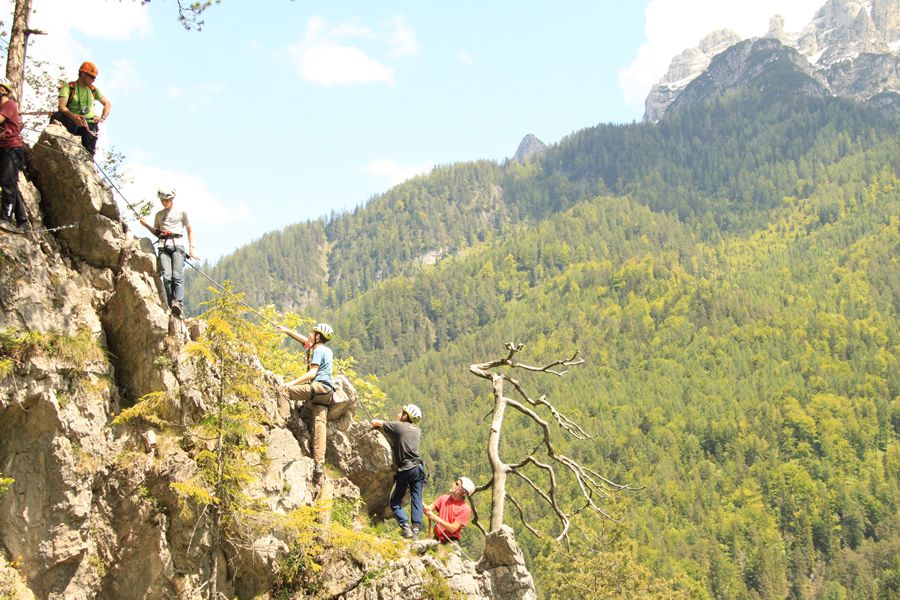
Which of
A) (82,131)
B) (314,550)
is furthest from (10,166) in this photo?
(314,550)

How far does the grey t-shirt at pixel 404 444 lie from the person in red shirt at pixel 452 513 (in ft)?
2.44

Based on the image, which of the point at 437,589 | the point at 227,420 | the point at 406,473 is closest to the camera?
the point at 227,420

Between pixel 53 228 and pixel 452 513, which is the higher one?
pixel 53 228

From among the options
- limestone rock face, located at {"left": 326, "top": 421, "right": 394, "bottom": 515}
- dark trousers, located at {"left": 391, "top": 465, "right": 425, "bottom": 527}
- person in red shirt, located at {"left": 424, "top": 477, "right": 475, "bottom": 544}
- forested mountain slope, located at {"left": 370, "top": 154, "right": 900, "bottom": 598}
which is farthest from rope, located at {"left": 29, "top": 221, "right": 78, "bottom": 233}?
forested mountain slope, located at {"left": 370, "top": 154, "right": 900, "bottom": 598}

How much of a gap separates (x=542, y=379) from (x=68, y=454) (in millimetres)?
180676

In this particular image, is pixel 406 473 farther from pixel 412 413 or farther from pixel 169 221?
pixel 169 221

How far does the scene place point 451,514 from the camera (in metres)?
13.2

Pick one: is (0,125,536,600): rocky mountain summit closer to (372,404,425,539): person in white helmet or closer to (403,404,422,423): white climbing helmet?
(372,404,425,539): person in white helmet

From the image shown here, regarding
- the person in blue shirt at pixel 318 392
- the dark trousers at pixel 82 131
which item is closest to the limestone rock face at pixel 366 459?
the person in blue shirt at pixel 318 392

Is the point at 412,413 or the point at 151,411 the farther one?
the point at 412,413

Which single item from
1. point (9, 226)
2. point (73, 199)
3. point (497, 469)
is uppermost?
point (73, 199)

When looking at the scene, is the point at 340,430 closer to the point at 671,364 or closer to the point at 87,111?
the point at 87,111

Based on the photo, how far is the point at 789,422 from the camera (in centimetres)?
16088

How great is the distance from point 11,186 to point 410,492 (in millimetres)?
7335
